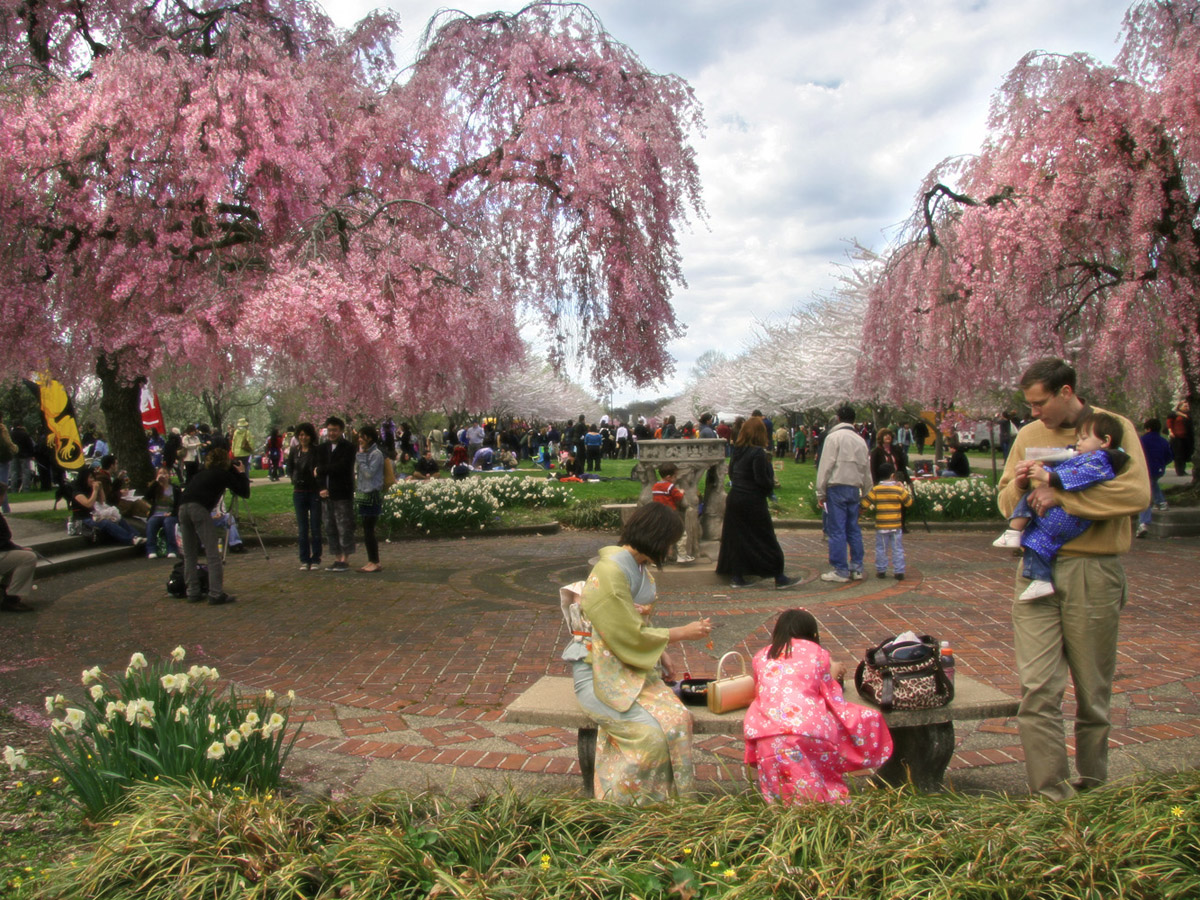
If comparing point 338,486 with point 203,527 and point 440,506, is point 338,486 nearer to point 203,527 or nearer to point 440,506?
point 203,527

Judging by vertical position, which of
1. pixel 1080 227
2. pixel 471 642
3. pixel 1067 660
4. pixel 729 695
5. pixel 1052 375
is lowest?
pixel 471 642

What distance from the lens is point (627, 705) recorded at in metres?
3.52

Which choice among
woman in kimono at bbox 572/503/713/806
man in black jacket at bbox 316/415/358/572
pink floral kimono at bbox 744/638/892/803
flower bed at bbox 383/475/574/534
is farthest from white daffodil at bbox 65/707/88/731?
flower bed at bbox 383/475/574/534

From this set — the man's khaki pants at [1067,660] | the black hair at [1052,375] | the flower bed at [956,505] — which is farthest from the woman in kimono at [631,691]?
the flower bed at [956,505]

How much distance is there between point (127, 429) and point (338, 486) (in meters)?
6.35


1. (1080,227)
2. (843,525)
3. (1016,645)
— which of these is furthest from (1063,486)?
(1080,227)

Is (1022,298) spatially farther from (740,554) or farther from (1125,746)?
(1125,746)

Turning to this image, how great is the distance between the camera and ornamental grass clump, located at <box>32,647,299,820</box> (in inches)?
138

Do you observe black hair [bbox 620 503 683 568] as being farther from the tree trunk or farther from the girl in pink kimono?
the tree trunk

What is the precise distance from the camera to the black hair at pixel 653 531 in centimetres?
368

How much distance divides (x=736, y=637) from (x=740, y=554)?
230 centimetres

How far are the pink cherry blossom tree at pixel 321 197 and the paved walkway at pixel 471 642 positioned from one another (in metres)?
2.54

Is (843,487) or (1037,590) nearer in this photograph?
(1037,590)

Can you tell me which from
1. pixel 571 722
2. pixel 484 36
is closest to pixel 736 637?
pixel 571 722
